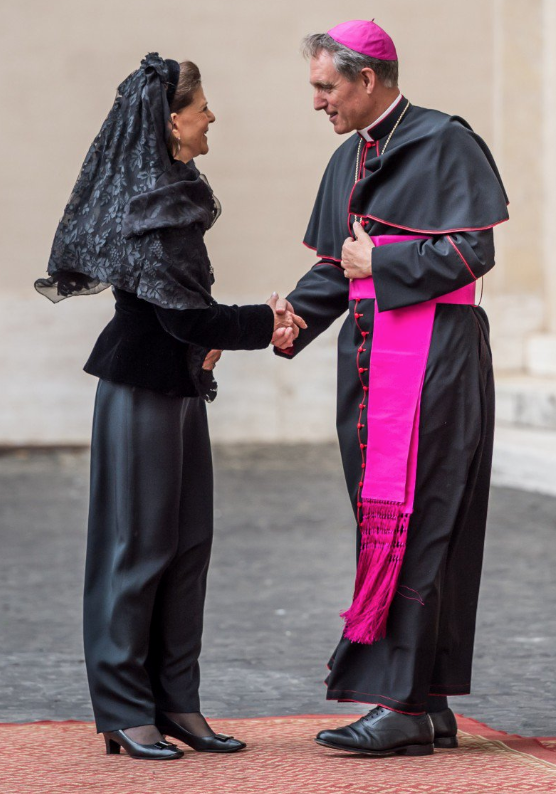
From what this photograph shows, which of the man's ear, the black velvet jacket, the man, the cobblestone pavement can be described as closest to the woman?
the black velvet jacket

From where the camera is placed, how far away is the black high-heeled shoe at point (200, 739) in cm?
355

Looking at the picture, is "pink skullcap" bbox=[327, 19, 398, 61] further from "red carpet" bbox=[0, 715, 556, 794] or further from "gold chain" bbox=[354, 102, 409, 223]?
"red carpet" bbox=[0, 715, 556, 794]

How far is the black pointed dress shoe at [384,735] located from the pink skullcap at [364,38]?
1626 mm

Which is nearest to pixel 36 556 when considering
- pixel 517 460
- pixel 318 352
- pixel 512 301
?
pixel 517 460

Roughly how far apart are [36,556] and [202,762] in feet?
10.9

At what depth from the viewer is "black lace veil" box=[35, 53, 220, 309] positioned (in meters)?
3.31

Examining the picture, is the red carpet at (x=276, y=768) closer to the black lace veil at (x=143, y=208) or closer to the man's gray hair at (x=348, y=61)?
the black lace veil at (x=143, y=208)

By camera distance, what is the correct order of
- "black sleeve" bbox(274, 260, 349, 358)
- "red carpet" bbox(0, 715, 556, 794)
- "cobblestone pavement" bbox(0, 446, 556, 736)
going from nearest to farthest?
"red carpet" bbox(0, 715, 556, 794)
"black sleeve" bbox(274, 260, 349, 358)
"cobblestone pavement" bbox(0, 446, 556, 736)

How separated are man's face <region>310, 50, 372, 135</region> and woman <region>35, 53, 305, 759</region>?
344 millimetres

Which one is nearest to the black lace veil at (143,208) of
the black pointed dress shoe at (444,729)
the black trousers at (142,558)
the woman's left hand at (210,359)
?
the woman's left hand at (210,359)

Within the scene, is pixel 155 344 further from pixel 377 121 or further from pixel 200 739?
pixel 200 739

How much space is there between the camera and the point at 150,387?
11.4 ft

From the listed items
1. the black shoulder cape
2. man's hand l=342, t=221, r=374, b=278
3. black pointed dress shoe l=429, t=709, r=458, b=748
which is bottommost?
black pointed dress shoe l=429, t=709, r=458, b=748

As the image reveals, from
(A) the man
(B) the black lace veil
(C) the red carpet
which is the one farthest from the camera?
(A) the man
